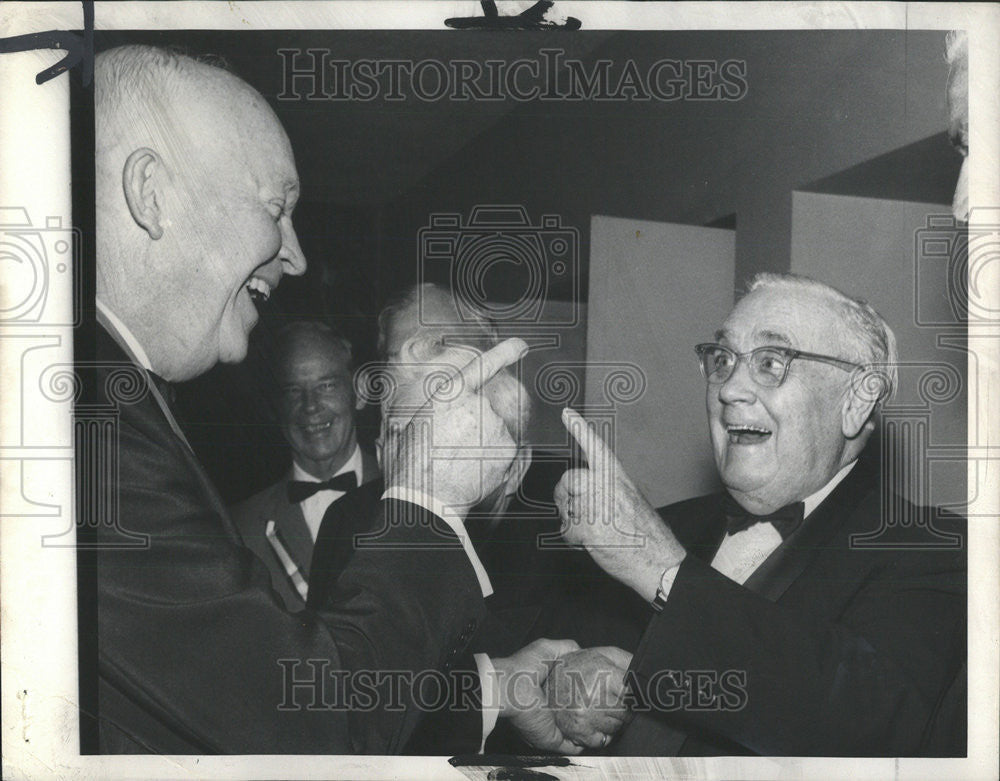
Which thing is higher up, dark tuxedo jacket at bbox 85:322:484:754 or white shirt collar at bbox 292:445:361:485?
white shirt collar at bbox 292:445:361:485

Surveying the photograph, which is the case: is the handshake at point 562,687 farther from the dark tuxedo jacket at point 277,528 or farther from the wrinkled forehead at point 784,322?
the wrinkled forehead at point 784,322

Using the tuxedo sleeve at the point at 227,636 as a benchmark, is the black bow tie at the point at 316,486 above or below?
above

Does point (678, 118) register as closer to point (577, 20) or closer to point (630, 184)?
point (630, 184)

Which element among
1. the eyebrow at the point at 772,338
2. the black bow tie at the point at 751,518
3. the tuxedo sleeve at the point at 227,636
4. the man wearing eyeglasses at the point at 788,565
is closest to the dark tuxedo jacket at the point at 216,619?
the tuxedo sleeve at the point at 227,636

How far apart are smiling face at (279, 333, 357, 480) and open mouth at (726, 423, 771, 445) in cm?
77

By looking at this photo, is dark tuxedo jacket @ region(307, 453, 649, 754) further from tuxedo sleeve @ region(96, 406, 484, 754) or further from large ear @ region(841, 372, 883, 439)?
large ear @ region(841, 372, 883, 439)

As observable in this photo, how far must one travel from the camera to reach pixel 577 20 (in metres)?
1.97

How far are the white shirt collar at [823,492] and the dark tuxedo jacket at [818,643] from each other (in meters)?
0.01

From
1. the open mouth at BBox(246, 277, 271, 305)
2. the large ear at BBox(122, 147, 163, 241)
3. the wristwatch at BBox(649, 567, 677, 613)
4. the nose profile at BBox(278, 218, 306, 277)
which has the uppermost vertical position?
the large ear at BBox(122, 147, 163, 241)

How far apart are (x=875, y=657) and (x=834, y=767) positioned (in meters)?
0.25

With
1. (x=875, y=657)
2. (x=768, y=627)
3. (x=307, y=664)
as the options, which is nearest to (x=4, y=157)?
(x=307, y=664)

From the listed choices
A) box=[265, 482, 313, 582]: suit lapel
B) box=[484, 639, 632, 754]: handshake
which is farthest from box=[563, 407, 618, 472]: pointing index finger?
box=[265, 482, 313, 582]: suit lapel

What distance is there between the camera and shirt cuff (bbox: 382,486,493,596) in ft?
6.38

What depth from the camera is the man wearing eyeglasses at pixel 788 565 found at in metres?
1.91
